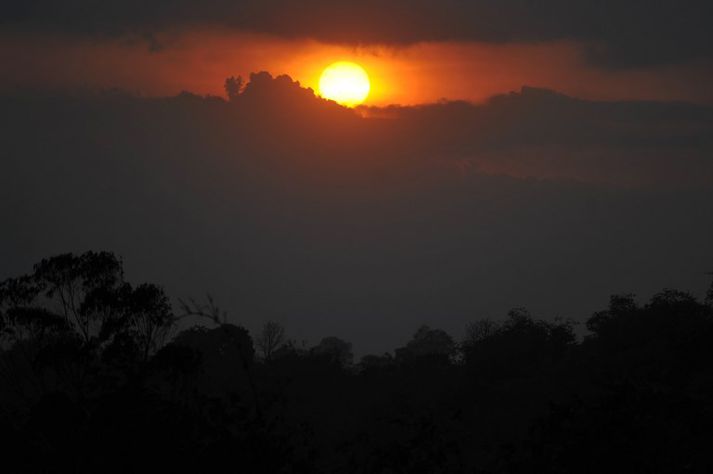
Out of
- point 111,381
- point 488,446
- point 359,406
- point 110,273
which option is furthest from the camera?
point 359,406

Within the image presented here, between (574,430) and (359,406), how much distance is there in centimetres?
6973

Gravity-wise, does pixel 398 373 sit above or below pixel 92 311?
above

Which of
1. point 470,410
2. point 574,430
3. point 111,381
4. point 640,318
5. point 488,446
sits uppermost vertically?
point 640,318

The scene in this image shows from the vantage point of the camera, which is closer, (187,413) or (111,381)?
(187,413)

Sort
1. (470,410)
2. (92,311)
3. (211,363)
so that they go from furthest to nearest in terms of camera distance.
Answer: (211,363) → (470,410) → (92,311)

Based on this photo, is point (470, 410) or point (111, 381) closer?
point (111, 381)

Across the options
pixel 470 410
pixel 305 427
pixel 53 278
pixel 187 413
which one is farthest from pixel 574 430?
pixel 470 410

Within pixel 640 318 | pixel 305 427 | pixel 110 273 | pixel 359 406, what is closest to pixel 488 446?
pixel 640 318

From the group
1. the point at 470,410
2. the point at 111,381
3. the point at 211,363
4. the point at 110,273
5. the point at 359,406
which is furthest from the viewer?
the point at 211,363

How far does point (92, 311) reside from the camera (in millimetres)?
32281

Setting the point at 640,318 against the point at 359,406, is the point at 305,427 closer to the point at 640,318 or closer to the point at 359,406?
the point at 640,318

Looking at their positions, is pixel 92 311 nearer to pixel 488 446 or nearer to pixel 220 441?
pixel 220 441

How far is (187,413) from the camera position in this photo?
19.7 m

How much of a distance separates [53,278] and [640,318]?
52.1 m
